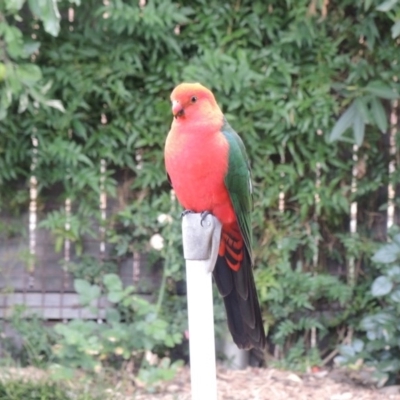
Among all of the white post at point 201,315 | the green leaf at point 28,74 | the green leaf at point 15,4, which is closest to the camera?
the white post at point 201,315

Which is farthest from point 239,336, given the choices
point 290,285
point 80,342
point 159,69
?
point 159,69

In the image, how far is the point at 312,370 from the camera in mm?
3963

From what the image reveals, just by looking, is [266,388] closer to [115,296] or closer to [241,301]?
[115,296]

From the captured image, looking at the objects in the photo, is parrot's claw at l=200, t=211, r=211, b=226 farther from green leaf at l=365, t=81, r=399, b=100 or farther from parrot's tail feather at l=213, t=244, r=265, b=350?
green leaf at l=365, t=81, r=399, b=100

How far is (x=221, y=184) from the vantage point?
2.48m

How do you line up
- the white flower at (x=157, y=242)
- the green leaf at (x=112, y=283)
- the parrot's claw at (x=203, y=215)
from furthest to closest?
the white flower at (x=157, y=242), the green leaf at (x=112, y=283), the parrot's claw at (x=203, y=215)

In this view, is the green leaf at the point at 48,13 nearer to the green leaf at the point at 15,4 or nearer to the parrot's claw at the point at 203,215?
the green leaf at the point at 15,4

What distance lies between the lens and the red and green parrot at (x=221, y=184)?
7.75 feet

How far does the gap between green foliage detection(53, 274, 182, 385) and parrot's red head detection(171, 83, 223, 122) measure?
1.41m

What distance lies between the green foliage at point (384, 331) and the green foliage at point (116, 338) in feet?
2.62

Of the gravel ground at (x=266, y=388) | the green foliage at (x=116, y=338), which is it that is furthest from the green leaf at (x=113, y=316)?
the gravel ground at (x=266, y=388)

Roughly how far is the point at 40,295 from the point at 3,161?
0.70 m

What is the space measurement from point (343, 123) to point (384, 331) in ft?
3.01

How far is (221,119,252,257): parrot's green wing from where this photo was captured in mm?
2469
